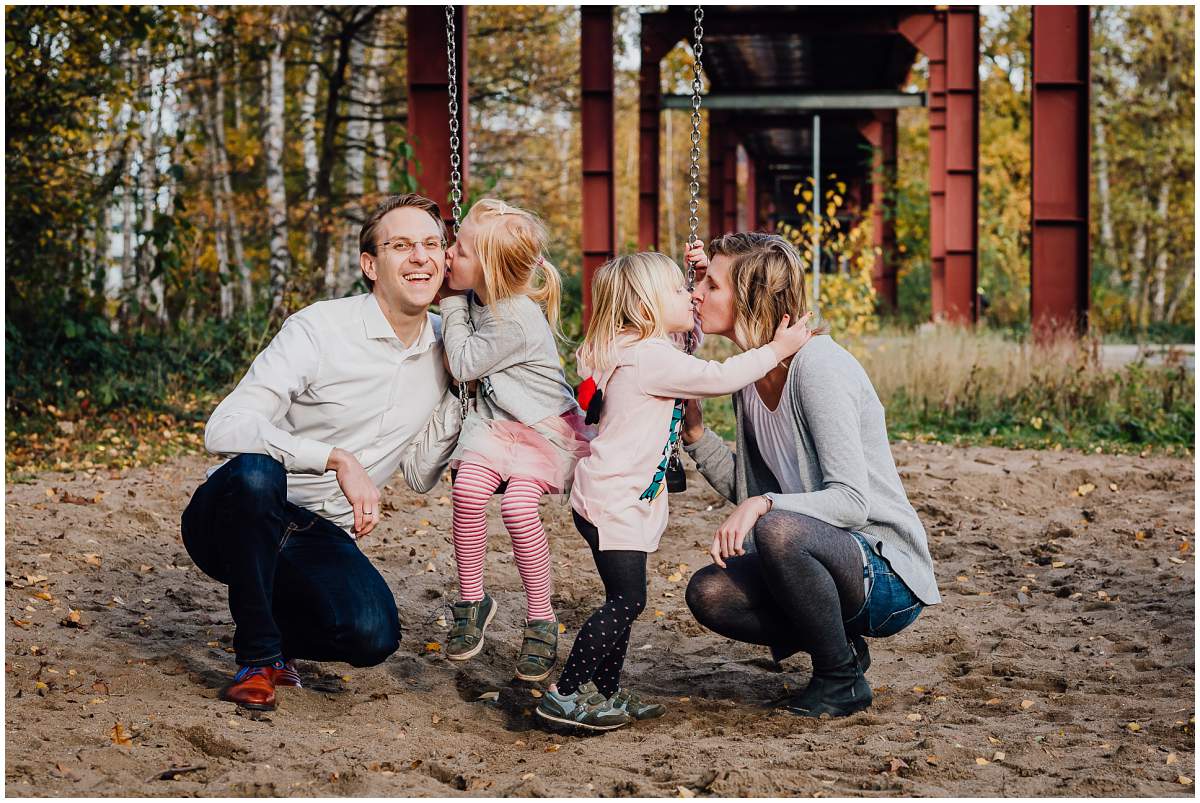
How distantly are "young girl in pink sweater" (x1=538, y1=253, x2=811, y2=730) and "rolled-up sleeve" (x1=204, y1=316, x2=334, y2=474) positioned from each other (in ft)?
2.89

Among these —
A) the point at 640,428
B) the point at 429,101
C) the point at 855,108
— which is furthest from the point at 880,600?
the point at 855,108

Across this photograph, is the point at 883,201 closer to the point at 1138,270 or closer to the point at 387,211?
the point at 1138,270

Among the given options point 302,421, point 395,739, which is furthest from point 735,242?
point 395,739

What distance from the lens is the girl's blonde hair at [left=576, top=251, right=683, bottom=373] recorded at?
3943mm

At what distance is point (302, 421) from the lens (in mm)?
4387

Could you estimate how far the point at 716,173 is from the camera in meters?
31.0

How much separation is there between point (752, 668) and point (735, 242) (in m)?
1.73

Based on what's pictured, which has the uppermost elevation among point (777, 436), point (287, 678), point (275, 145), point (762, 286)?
point (275, 145)

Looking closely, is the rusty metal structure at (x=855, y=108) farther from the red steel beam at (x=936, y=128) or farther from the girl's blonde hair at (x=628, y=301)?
the girl's blonde hair at (x=628, y=301)

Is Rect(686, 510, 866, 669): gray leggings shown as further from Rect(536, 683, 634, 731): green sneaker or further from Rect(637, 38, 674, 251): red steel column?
Rect(637, 38, 674, 251): red steel column

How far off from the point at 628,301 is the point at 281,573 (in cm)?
144

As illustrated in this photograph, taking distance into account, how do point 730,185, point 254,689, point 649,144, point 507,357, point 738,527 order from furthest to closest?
point 730,185 < point 649,144 < point 507,357 < point 254,689 < point 738,527

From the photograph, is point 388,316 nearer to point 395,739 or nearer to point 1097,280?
point 395,739

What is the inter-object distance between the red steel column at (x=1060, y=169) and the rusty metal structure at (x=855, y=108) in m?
0.01
